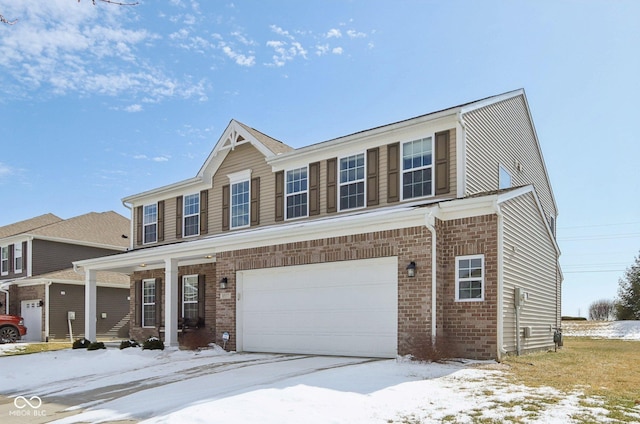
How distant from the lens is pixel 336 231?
1365 centimetres

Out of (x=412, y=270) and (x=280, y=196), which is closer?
(x=412, y=270)

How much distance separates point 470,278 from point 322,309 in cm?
387

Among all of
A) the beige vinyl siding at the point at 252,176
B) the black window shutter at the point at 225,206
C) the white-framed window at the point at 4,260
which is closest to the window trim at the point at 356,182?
the beige vinyl siding at the point at 252,176

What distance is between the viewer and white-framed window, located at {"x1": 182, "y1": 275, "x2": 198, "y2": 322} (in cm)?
1934

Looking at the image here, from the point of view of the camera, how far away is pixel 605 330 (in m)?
32.7

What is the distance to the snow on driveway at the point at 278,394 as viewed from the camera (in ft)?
22.6

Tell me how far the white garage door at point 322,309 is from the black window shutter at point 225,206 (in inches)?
141

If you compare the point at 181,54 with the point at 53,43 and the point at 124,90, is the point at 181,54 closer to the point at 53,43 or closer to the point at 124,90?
the point at 124,90

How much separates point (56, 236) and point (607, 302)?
6442 centimetres

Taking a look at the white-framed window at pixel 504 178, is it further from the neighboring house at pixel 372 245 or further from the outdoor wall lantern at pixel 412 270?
the outdoor wall lantern at pixel 412 270

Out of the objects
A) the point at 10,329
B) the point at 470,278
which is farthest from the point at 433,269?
the point at 10,329

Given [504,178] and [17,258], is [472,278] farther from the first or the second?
[17,258]

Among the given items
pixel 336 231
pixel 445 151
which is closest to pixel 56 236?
pixel 336 231
